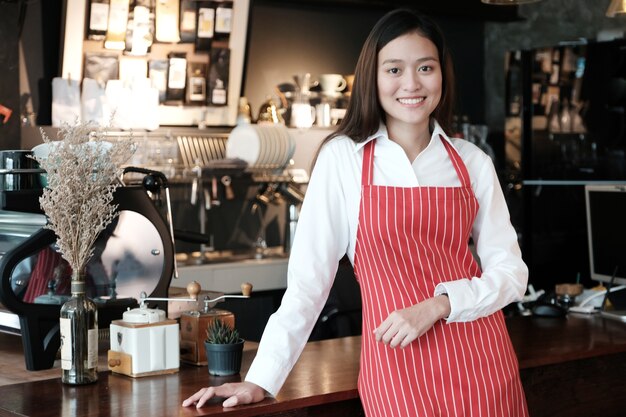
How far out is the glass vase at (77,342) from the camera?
227cm

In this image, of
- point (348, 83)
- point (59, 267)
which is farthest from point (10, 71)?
point (59, 267)

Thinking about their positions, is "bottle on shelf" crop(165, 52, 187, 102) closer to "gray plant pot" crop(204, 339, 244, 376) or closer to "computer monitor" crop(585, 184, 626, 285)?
"computer monitor" crop(585, 184, 626, 285)

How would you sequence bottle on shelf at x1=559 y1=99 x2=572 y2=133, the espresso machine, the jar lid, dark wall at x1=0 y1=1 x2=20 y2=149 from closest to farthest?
the jar lid < the espresso machine < dark wall at x1=0 y1=1 x2=20 y2=149 < bottle on shelf at x1=559 y1=99 x2=572 y2=133

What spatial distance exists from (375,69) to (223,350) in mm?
733

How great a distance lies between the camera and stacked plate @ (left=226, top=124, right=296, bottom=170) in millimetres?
5688

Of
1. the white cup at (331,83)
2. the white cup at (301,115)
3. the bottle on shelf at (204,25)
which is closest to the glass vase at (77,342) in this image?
the bottle on shelf at (204,25)

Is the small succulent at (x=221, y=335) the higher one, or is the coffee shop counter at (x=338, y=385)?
the small succulent at (x=221, y=335)

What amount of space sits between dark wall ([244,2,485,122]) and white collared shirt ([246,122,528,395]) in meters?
3.99

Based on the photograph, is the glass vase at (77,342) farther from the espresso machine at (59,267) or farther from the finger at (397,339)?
the finger at (397,339)

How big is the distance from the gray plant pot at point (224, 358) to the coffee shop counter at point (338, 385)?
22 millimetres

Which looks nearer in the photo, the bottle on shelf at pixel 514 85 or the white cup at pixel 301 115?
the white cup at pixel 301 115

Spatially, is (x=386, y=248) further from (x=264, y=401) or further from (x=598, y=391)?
(x=598, y=391)

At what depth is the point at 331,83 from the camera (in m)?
6.23

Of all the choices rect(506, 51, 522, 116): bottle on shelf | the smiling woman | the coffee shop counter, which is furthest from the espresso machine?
rect(506, 51, 522, 116): bottle on shelf
